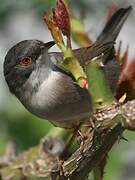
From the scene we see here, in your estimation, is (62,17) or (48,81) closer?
(62,17)

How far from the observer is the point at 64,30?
161 centimetres

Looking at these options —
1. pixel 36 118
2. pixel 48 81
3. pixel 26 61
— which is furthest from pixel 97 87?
pixel 36 118

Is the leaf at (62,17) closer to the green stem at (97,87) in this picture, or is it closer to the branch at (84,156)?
the green stem at (97,87)

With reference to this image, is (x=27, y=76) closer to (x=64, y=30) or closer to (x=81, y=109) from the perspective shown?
(x=81, y=109)

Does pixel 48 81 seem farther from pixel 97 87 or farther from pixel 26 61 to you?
pixel 97 87


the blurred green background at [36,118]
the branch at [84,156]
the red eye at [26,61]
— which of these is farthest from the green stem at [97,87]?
the red eye at [26,61]

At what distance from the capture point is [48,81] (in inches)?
116

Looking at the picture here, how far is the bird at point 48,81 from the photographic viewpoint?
258 centimetres

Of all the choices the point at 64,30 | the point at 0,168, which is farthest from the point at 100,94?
the point at 0,168

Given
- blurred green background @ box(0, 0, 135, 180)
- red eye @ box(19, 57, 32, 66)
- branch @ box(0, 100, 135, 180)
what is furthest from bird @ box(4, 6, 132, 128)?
branch @ box(0, 100, 135, 180)

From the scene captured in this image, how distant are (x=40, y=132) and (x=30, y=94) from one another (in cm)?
21

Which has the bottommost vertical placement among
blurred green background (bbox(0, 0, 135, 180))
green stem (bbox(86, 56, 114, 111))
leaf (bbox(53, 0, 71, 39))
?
blurred green background (bbox(0, 0, 135, 180))

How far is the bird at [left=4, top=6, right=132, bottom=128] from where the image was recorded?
2576 mm

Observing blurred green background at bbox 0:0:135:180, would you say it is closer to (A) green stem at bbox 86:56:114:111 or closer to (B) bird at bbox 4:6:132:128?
(B) bird at bbox 4:6:132:128
